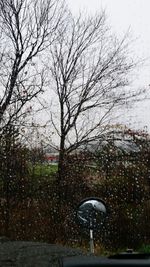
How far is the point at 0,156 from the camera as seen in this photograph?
1097 cm

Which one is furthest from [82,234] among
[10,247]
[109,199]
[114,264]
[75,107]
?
[75,107]

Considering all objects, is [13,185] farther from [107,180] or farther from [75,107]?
[75,107]

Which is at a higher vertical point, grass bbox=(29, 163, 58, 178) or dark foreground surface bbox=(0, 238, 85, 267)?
grass bbox=(29, 163, 58, 178)

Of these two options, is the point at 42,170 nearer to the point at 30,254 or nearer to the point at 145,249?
the point at 145,249

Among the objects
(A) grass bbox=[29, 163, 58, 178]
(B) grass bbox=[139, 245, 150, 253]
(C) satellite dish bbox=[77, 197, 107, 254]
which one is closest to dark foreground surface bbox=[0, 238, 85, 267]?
(C) satellite dish bbox=[77, 197, 107, 254]

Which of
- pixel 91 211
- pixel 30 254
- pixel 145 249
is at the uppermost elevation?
pixel 91 211

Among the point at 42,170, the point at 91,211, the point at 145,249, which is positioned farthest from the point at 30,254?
the point at 42,170

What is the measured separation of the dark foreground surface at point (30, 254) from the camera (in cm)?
347

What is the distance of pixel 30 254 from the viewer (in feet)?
12.2

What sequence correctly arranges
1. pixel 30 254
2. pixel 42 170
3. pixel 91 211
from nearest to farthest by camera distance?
1. pixel 30 254
2. pixel 91 211
3. pixel 42 170

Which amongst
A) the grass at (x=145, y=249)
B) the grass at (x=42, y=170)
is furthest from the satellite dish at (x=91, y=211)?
the grass at (x=42, y=170)

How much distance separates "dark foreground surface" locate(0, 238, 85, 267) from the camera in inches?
137

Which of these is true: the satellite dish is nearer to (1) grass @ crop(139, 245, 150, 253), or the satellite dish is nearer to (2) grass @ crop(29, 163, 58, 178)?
(1) grass @ crop(139, 245, 150, 253)

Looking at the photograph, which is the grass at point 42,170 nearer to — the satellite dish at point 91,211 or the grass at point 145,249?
the grass at point 145,249
